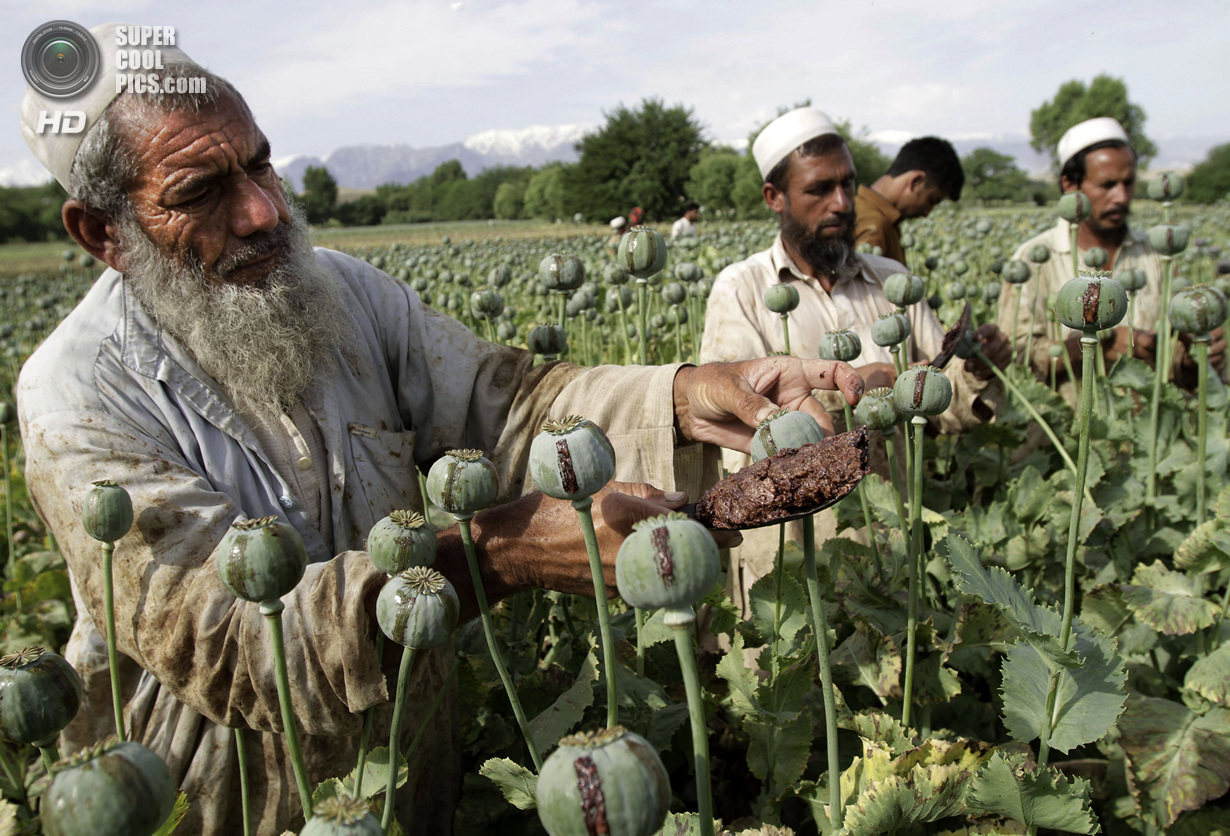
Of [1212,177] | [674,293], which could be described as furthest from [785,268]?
[1212,177]

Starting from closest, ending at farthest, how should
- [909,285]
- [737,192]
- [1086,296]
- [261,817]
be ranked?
[1086,296]
[261,817]
[909,285]
[737,192]

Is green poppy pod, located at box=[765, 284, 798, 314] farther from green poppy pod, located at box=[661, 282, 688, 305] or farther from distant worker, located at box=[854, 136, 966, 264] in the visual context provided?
distant worker, located at box=[854, 136, 966, 264]

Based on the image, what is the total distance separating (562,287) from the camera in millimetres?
2545

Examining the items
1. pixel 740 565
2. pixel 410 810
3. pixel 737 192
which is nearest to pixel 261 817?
pixel 410 810

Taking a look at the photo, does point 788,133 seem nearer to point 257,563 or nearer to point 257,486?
point 257,486

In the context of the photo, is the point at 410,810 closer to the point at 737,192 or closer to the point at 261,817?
the point at 261,817

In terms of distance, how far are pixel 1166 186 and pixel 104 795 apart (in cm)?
363

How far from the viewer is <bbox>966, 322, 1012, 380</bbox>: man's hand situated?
2715 millimetres

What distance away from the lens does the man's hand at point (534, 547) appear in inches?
60.3

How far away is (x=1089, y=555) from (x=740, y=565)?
3.71ft

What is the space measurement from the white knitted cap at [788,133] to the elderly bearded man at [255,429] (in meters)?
1.76

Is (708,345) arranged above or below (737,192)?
below

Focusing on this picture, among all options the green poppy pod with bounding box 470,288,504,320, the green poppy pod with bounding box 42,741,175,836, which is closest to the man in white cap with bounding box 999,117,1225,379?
the green poppy pod with bounding box 470,288,504,320

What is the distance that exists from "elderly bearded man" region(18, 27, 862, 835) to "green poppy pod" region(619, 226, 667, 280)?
0.29 metres
